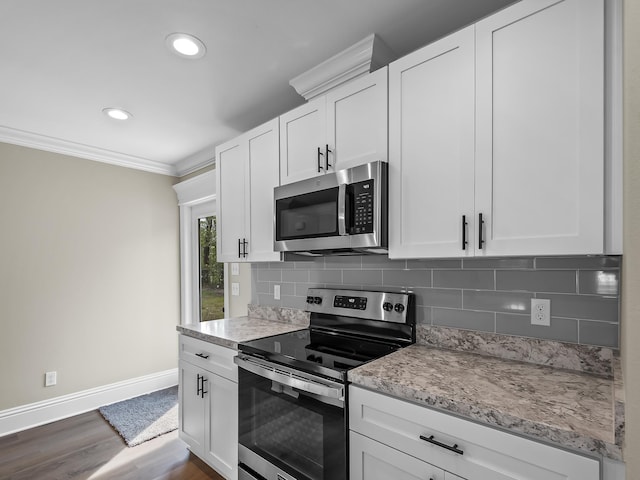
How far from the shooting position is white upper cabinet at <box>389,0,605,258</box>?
1107mm

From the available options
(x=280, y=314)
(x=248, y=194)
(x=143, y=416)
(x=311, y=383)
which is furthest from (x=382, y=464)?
(x=143, y=416)

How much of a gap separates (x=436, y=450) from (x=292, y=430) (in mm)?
723

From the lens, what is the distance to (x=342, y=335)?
2.11 meters

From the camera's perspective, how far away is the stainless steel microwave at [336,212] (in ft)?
5.28

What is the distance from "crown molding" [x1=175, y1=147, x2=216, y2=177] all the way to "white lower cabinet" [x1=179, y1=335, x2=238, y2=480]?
6.10 feet

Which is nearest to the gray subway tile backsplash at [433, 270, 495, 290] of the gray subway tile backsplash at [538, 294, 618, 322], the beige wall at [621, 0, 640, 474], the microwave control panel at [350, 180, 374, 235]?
the gray subway tile backsplash at [538, 294, 618, 322]

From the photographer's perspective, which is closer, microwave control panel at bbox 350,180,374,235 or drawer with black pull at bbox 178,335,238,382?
microwave control panel at bbox 350,180,374,235

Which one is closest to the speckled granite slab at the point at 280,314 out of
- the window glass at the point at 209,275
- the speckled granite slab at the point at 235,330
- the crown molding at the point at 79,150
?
the speckled granite slab at the point at 235,330

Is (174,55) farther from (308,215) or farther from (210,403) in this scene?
(210,403)

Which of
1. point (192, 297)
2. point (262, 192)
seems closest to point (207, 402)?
point (262, 192)

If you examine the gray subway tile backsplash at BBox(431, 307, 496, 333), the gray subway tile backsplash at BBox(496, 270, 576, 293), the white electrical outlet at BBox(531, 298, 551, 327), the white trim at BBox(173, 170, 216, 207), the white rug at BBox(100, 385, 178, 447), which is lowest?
the white rug at BBox(100, 385, 178, 447)

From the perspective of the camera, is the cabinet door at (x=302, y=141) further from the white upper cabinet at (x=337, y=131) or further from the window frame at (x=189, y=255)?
the window frame at (x=189, y=255)

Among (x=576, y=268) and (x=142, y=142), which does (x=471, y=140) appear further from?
(x=142, y=142)

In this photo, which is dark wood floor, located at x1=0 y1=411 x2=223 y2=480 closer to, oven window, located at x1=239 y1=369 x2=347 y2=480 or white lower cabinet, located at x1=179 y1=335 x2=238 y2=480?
white lower cabinet, located at x1=179 y1=335 x2=238 y2=480
